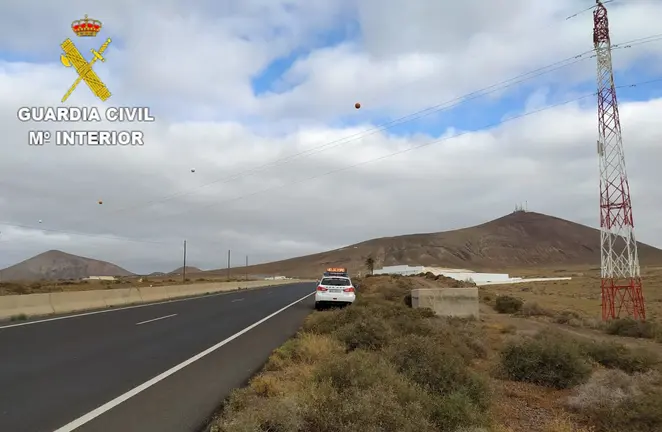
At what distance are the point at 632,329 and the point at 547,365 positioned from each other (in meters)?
14.6

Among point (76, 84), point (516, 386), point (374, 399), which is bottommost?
point (516, 386)

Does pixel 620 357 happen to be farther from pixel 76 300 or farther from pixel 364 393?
pixel 76 300

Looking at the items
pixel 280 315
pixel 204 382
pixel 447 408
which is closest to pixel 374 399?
pixel 447 408

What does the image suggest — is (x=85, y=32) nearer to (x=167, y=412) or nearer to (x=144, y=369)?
(x=144, y=369)

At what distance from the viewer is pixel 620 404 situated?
23.9 feet

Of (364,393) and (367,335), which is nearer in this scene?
(364,393)

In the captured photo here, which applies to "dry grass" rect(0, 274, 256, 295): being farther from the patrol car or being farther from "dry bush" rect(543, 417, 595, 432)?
"dry bush" rect(543, 417, 595, 432)

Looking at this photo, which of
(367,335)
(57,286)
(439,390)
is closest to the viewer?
(439,390)

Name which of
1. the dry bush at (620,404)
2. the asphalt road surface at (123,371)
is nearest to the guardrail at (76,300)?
the asphalt road surface at (123,371)

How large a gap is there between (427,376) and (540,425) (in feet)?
5.51

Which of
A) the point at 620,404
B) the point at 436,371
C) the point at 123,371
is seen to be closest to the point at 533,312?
the point at 436,371

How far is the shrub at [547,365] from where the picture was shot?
10.0m

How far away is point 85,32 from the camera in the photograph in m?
27.9

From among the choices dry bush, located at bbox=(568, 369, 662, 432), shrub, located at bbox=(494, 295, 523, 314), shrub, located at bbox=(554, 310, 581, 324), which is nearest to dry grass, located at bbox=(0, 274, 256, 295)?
shrub, located at bbox=(494, 295, 523, 314)
